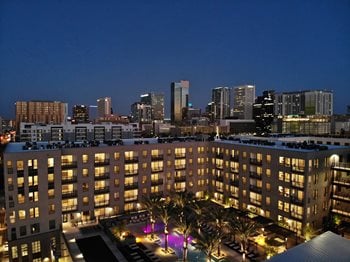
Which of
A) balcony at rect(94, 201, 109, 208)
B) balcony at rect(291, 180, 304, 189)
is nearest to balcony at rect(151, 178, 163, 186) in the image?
balcony at rect(94, 201, 109, 208)

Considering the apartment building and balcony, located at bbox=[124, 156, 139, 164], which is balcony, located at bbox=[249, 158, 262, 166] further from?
balcony, located at bbox=[124, 156, 139, 164]

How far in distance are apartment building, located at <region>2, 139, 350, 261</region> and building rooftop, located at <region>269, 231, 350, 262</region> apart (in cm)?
2010

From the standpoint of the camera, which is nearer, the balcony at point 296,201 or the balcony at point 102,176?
the balcony at point 296,201

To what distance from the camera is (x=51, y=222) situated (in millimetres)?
54562

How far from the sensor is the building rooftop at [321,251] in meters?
26.9

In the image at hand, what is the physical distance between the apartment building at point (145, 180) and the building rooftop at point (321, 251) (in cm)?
2010

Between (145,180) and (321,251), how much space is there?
144 ft

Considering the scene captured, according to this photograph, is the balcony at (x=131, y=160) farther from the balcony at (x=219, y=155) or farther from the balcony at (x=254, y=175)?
the balcony at (x=254, y=175)

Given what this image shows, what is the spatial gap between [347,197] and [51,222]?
191 feet

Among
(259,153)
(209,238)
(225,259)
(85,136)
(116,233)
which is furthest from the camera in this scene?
(85,136)

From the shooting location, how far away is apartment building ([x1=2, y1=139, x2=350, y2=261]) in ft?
168

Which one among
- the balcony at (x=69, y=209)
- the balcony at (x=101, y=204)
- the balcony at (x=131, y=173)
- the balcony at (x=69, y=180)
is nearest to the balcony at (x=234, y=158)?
the balcony at (x=131, y=173)

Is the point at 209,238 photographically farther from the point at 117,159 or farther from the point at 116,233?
the point at 117,159

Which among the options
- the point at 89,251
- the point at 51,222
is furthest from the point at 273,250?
the point at 51,222
